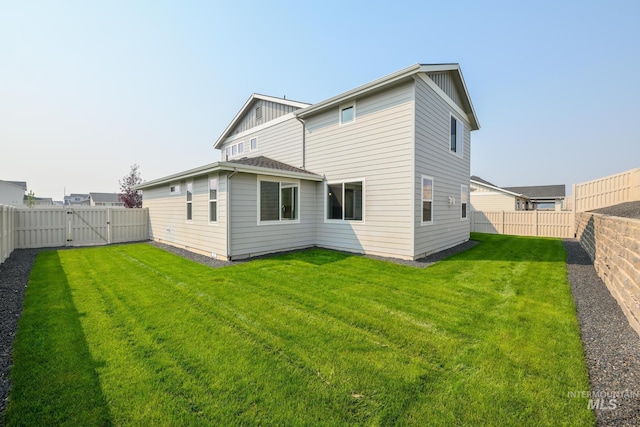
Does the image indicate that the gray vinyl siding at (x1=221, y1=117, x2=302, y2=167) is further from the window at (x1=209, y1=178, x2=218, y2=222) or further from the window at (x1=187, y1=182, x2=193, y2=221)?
the window at (x1=187, y1=182, x2=193, y2=221)

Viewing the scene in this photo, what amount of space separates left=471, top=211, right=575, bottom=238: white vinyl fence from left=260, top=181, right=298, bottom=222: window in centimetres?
1285

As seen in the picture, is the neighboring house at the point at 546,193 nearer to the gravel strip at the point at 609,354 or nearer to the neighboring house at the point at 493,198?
the neighboring house at the point at 493,198

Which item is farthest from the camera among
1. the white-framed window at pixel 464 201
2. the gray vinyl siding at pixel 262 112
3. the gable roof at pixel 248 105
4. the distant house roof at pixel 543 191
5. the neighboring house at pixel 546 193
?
the distant house roof at pixel 543 191

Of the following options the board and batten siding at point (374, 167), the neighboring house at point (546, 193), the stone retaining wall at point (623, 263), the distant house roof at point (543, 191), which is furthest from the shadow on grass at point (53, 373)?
the distant house roof at point (543, 191)

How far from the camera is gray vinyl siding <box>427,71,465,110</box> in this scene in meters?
8.55

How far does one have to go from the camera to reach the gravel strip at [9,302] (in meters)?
2.44

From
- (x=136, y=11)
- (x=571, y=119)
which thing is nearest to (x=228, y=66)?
(x=136, y=11)

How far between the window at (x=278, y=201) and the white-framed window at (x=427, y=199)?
4.26 metres

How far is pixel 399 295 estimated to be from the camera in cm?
479

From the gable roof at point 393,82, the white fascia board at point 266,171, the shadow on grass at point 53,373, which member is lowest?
the shadow on grass at point 53,373

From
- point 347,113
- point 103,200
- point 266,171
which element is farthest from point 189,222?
point 103,200

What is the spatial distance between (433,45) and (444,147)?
5.26 m

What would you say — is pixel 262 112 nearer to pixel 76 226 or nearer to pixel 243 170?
pixel 243 170

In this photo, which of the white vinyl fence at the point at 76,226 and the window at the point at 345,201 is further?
the white vinyl fence at the point at 76,226
